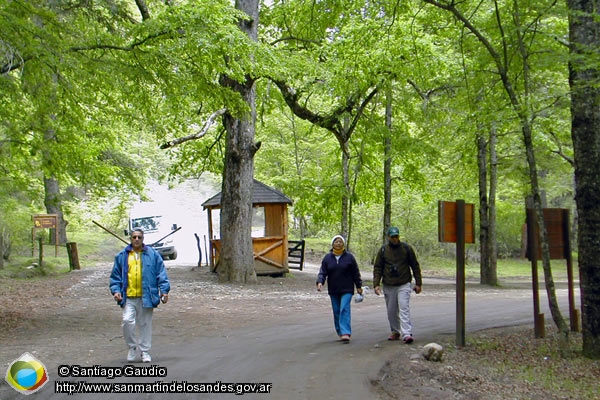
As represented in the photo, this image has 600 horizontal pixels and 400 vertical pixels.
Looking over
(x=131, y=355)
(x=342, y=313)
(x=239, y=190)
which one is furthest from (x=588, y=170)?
(x=239, y=190)

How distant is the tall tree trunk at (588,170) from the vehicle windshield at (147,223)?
93.6 feet

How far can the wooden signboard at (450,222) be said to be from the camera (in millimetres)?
9773

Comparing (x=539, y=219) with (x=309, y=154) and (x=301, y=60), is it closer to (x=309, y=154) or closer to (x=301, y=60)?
(x=301, y=60)

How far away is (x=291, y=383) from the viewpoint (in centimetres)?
747

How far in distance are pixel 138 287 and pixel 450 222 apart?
4665 millimetres

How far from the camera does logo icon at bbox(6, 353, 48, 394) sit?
23.3 ft

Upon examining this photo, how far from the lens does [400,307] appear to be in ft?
33.9

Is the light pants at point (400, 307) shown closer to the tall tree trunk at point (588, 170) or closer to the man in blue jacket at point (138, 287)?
the tall tree trunk at point (588, 170)

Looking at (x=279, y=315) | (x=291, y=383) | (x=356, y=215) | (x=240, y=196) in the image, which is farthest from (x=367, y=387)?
(x=356, y=215)

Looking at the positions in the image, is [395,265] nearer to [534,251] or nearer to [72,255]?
[534,251]

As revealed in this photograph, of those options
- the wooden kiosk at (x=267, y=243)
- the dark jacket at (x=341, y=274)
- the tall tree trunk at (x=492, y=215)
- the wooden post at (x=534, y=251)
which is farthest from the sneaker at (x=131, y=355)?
the tall tree trunk at (x=492, y=215)

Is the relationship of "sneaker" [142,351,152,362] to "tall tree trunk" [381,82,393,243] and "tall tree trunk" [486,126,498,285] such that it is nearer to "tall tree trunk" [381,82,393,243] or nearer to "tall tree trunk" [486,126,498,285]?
"tall tree trunk" [381,82,393,243]

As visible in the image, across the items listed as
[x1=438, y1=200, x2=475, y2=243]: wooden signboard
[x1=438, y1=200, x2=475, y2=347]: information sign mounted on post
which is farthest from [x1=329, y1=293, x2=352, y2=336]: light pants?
[x1=438, y1=200, x2=475, y2=243]: wooden signboard

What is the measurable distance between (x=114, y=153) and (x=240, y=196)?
14974 mm
